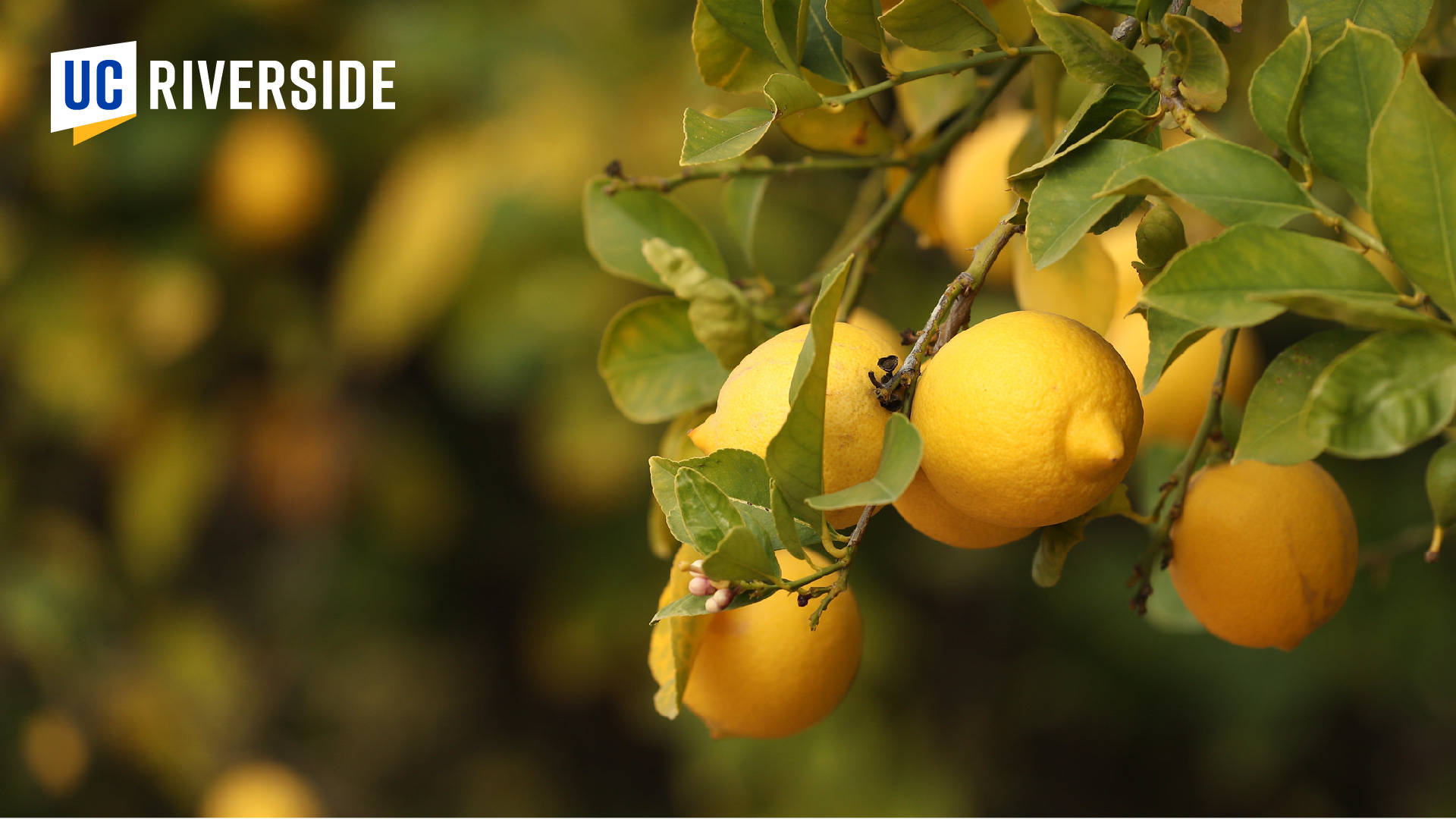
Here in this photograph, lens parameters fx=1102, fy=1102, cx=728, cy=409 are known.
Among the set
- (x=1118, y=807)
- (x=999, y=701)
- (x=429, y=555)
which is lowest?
(x=1118, y=807)

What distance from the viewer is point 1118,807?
1.57 meters

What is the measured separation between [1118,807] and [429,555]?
3.43 ft

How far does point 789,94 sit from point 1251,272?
16cm

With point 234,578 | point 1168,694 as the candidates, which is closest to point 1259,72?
point 1168,694

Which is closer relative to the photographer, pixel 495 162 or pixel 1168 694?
pixel 495 162

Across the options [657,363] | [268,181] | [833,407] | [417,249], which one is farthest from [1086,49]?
[268,181]

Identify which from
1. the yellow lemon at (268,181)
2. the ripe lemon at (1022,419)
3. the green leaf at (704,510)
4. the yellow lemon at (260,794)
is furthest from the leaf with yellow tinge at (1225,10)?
the yellow lemon at (260,794)

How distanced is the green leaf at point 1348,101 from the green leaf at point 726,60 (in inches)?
7.2

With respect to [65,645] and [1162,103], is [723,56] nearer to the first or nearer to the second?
[1162,103]

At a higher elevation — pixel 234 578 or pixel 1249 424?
pixel 1249 424

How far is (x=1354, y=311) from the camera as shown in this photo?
0.27 meters

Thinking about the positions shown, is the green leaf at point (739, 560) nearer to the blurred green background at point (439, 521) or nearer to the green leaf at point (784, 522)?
the green leaf at point (784, 522)

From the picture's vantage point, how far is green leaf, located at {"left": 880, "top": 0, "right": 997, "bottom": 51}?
1.22ft

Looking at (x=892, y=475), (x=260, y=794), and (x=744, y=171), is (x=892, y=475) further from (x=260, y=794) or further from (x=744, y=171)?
(x=260, y=794)
